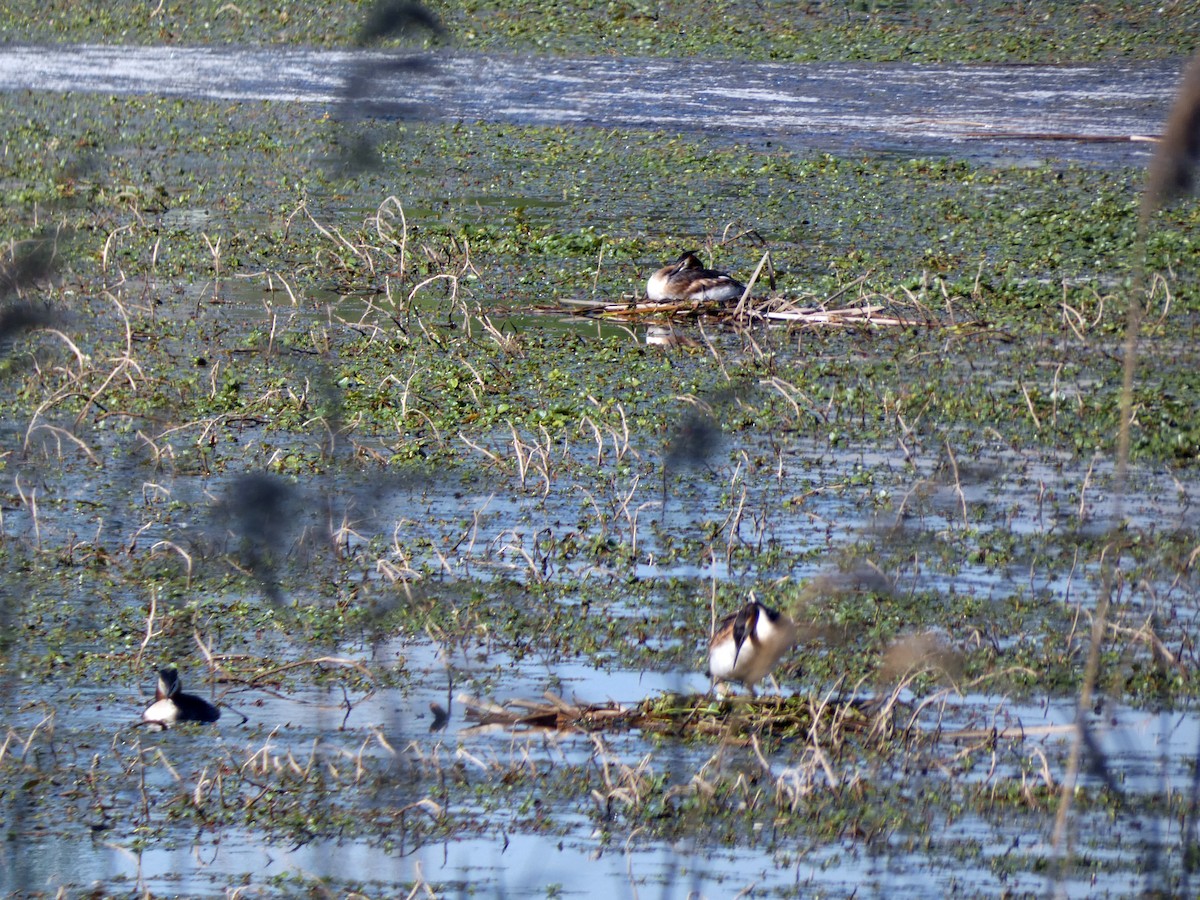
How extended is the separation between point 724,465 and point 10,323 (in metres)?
5.02

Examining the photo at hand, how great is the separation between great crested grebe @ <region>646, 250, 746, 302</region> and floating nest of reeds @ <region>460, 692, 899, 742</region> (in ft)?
14.4

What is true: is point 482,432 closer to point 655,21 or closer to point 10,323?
point 10,323

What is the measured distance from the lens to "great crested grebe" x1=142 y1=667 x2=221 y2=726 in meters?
4.63

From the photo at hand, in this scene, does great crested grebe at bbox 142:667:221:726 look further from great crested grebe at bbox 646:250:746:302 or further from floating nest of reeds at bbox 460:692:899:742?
great crested grebe at bbox 646:250:746:302

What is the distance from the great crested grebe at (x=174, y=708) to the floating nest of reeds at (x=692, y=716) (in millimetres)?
651

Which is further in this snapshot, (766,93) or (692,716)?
(766,93)

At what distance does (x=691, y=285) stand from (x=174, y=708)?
15.4 ft

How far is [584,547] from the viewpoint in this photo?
234 inches

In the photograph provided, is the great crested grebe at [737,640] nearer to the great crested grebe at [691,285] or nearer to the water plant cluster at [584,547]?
the water plant cluster at [584,547]

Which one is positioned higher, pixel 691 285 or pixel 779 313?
pixel 691 285

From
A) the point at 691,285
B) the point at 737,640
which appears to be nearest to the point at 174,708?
the point at 737,640

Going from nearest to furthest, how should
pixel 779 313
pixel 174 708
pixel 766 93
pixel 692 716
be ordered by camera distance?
pixel 692 716
pixel 174 708
pixel 779 313
pixel 766 93

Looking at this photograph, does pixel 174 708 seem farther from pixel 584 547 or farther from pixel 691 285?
pixel 691 285

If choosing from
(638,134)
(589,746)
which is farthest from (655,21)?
(589,746)
